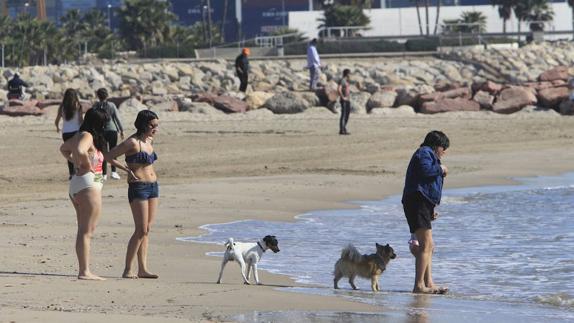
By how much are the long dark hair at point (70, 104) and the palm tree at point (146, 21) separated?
77.2m

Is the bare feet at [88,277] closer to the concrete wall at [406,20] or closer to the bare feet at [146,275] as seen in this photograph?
the bare feet at [146,275]

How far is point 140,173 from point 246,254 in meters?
1.09

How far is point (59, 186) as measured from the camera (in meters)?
19.3

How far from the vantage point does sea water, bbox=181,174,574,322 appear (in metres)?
10.3

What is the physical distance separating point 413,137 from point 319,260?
50.8 ft

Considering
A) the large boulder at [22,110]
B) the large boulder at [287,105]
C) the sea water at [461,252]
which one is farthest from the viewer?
the large boulder at [287,105]

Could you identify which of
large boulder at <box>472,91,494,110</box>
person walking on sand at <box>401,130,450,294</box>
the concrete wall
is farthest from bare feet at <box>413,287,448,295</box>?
the concrete wall

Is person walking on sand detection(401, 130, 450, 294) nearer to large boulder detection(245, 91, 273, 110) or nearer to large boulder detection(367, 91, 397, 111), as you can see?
large boulder detection(245, 91, 273, 110)

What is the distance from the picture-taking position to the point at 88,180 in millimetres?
10422

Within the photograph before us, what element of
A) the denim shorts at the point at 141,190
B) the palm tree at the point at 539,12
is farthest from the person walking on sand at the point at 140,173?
the palm tree at the point at 539,12

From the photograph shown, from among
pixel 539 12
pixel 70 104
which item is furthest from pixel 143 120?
pixel 539 12

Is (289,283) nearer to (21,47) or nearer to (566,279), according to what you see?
(566,279)

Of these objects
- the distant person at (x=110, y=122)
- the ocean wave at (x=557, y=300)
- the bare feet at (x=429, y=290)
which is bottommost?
the ocean wave at (x=557, y=300)

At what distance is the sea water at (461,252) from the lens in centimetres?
1030
